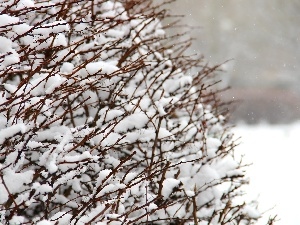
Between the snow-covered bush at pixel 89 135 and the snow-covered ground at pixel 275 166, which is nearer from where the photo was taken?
the snow-covered bush at pixel 89 135

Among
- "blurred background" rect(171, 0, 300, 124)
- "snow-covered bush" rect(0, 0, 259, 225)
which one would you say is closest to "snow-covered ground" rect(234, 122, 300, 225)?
"blurred background" rect(171, 0, 300, 124)

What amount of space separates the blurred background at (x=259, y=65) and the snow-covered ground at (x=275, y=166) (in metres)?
0.04

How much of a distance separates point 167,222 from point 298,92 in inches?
942

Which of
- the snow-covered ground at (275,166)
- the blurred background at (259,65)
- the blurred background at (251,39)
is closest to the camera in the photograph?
the snow-covered ground at (275,166)

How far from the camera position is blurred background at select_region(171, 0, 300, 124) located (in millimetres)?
30047

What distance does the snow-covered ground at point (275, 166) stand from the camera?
15258 millimetres

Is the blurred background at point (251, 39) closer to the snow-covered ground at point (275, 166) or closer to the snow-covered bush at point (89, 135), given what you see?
the snow-covered ground at point (275, 166)

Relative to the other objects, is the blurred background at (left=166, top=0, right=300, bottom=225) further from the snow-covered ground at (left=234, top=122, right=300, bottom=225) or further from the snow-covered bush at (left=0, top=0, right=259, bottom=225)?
the snow-covered bush at (left=0, top=0, right=259, bottom=225)

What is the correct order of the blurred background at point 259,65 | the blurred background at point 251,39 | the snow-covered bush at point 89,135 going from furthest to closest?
the blurred background at point 251,39 → the blurred background at point 259,65 → the snow-covered bush at point 89,135

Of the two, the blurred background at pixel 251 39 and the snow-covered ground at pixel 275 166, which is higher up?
the blurred background at pixel 251 39

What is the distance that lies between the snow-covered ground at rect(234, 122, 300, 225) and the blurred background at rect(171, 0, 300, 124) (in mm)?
3684

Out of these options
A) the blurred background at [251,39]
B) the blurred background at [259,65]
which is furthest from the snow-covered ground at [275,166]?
the blurred background at [251,39]

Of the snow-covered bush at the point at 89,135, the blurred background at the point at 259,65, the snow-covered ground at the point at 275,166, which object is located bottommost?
the snow-covered bush at the point at 89,135

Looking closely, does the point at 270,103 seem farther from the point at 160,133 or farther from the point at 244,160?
the point at 160,133
